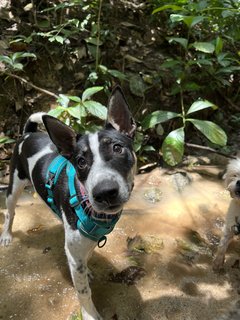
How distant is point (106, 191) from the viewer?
80.7 inches

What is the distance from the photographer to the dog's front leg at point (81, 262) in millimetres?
2641

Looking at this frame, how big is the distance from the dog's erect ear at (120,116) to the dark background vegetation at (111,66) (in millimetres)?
2419

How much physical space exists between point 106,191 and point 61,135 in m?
0.68

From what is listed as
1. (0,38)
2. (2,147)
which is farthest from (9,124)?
(0,38)

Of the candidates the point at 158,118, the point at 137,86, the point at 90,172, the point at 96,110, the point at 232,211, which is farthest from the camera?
the point at 137,86

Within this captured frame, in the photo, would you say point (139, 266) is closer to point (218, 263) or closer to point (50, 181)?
point (218, 263)

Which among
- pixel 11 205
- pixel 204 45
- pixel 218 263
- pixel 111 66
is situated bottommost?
pixel 218 263

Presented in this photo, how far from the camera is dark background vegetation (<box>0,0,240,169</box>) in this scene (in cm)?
521

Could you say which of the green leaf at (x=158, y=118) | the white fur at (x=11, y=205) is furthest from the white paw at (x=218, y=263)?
the white fur at (x=11, y=205)

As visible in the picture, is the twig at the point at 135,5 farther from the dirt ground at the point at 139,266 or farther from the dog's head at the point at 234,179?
the dog's head at the point at 234,179

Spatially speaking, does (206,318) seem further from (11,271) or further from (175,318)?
(11,271)

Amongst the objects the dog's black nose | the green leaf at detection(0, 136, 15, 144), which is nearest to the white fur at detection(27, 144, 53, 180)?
the dog's black nose

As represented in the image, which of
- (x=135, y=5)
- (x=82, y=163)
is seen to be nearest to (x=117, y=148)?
(x=82, y=163)

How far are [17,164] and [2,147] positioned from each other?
5.48ft
